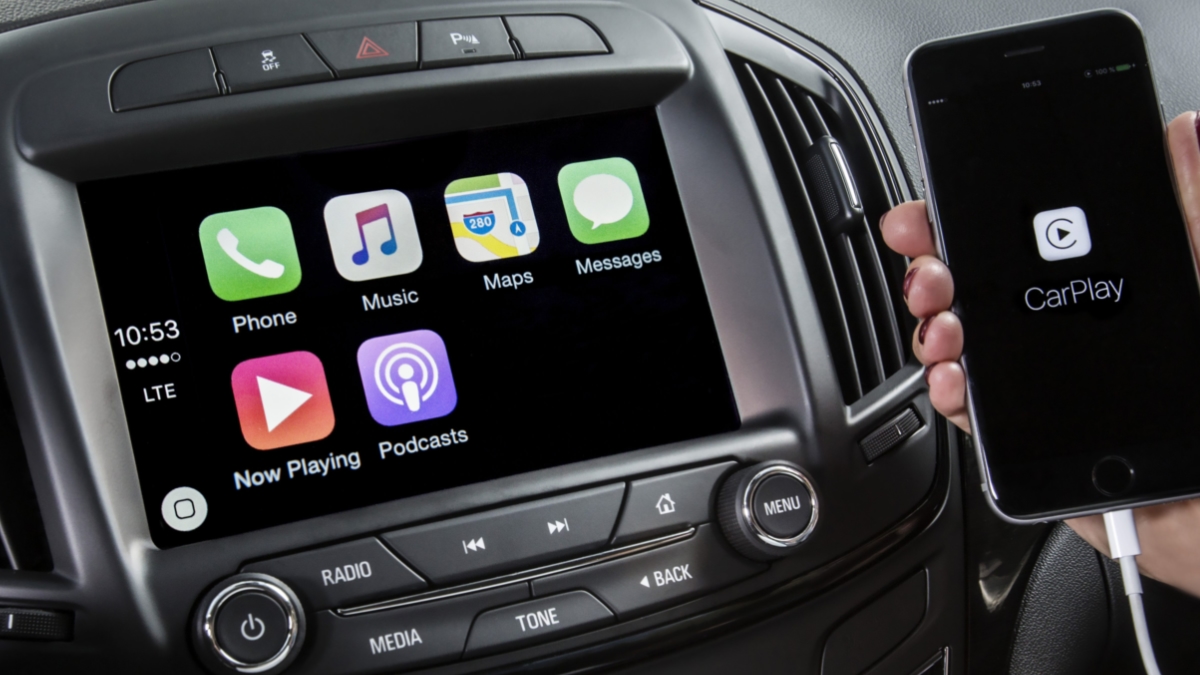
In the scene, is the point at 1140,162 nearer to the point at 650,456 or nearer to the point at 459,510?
the point at 650,456

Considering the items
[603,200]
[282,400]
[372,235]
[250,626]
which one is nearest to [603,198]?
[603,200]

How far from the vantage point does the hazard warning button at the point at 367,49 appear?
728 mm

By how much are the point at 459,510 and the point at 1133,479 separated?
0.51 metres

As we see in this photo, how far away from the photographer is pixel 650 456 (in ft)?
2.42

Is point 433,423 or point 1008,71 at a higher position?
point 1008,71

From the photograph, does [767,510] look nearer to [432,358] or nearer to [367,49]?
[432,358]

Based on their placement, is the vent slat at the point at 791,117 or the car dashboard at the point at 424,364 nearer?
the car dashboard at the point at 424,364

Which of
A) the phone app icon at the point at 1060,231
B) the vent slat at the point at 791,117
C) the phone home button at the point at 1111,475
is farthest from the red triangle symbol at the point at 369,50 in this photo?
the phone home button at the point at 1111,475

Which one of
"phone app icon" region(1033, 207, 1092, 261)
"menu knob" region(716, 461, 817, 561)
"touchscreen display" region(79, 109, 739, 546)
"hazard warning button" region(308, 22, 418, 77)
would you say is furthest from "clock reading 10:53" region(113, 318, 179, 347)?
"phone app icon" region(1033, 207, 1092, 261)

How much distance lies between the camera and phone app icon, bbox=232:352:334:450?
68cm

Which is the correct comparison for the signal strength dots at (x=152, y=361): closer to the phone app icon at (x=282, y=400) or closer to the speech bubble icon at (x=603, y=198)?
the phone app icon at (x=282, y=400)

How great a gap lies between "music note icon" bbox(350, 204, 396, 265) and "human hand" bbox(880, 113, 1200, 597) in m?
0.40

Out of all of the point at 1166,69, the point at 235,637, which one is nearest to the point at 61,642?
the point at 235,637

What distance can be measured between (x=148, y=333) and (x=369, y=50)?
0.91 feet
